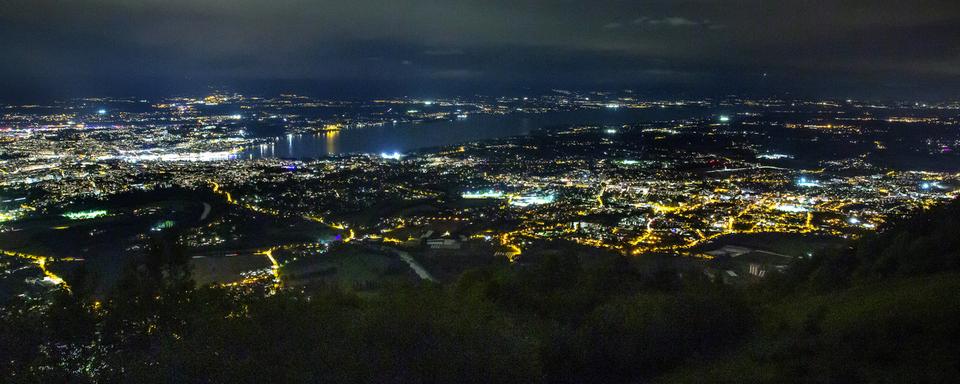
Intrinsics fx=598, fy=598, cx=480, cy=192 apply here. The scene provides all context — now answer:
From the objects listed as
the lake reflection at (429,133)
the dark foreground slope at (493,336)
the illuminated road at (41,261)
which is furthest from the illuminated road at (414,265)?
the lake reflection at (429,133)

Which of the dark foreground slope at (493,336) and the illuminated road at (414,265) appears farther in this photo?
the illuminated road at (414,265)

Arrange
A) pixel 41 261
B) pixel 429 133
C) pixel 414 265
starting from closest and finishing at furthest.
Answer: pixel 41 261 < pixel 414 265 < pixel 429 133

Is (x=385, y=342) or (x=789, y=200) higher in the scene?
(x=385, y=342)

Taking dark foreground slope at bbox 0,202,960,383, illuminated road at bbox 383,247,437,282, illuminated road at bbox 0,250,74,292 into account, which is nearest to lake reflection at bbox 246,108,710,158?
illuminated road at bbox 383,247,437,282

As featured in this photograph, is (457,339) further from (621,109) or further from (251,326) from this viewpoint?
(621,109)

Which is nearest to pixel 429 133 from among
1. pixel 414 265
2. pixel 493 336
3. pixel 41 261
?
pixel 414 265

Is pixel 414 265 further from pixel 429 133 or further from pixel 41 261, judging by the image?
pixel 429 133

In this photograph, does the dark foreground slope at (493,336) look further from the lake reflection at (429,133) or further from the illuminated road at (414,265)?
the lake reflection at (429,133)

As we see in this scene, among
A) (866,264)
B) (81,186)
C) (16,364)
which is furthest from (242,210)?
(866,264)
